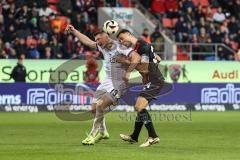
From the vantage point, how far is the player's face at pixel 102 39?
15.9 metres

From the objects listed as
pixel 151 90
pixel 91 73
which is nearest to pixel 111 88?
pixel 151 90

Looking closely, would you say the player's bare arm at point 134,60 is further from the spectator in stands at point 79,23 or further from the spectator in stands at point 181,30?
the spectator in stands at point 181,30

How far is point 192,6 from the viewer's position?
3878 centimetres

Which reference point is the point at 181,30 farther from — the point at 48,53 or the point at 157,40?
the point at 48,53

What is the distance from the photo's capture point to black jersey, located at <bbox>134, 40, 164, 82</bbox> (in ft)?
50.6

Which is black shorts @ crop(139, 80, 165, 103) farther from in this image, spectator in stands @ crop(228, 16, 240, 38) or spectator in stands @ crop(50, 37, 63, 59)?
spectator in stands @ crop(228, 16, 240, 38)

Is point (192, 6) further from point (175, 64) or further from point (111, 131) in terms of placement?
point (111, 131)

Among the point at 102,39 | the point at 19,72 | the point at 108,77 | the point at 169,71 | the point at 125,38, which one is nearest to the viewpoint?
the point at 125,38

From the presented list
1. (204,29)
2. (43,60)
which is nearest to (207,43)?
(204,29)

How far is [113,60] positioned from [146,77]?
2.91 feet

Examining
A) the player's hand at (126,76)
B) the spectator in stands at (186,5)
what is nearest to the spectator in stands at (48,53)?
the spectator in stands at (186,5)

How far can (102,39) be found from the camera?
52.3ft

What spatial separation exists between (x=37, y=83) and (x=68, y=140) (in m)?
14.3

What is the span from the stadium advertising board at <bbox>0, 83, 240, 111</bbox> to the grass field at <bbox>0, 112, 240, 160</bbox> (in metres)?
4.90
